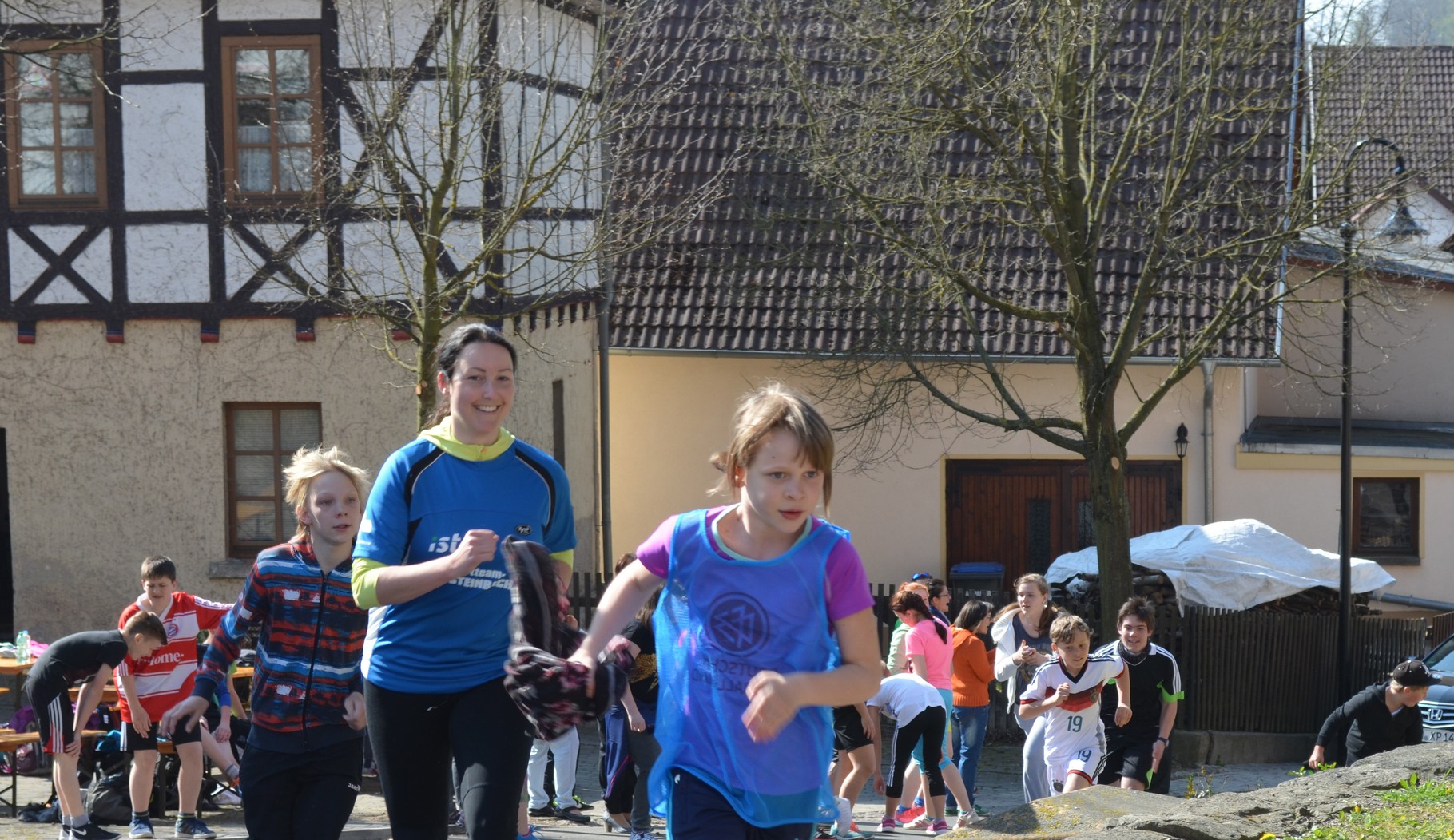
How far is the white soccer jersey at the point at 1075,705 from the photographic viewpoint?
9547 mm

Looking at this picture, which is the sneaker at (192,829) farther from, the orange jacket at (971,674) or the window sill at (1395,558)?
the window sill at (1395,558)

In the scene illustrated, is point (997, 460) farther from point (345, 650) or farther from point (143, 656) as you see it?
point (345, 650)

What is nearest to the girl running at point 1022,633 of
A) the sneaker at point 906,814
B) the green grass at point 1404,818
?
the sneaker at point 906,814

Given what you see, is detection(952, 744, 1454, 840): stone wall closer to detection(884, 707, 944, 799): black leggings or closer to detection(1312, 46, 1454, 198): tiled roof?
detection(884, 707, 944, 799): black leggings

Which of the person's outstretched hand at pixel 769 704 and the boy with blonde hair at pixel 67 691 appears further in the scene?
the boy with blonde hair at pixel 67 691

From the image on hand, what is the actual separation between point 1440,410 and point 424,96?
16993mm

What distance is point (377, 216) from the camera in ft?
49.2

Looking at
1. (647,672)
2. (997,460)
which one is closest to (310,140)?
(647,672)

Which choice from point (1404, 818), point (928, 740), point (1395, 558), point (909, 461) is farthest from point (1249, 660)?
point (1404, 818)

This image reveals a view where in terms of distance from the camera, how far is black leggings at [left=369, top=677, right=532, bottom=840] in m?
4.37

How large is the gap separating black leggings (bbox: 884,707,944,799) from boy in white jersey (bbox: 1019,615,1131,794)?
1.27 metres

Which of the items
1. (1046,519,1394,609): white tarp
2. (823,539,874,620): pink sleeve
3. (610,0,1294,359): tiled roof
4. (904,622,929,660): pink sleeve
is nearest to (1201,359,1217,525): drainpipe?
(610,0,1294,359): tiled roof

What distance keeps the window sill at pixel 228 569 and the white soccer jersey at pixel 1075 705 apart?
8.77 metres

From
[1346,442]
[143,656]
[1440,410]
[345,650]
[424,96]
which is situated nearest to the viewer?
[345,650]
